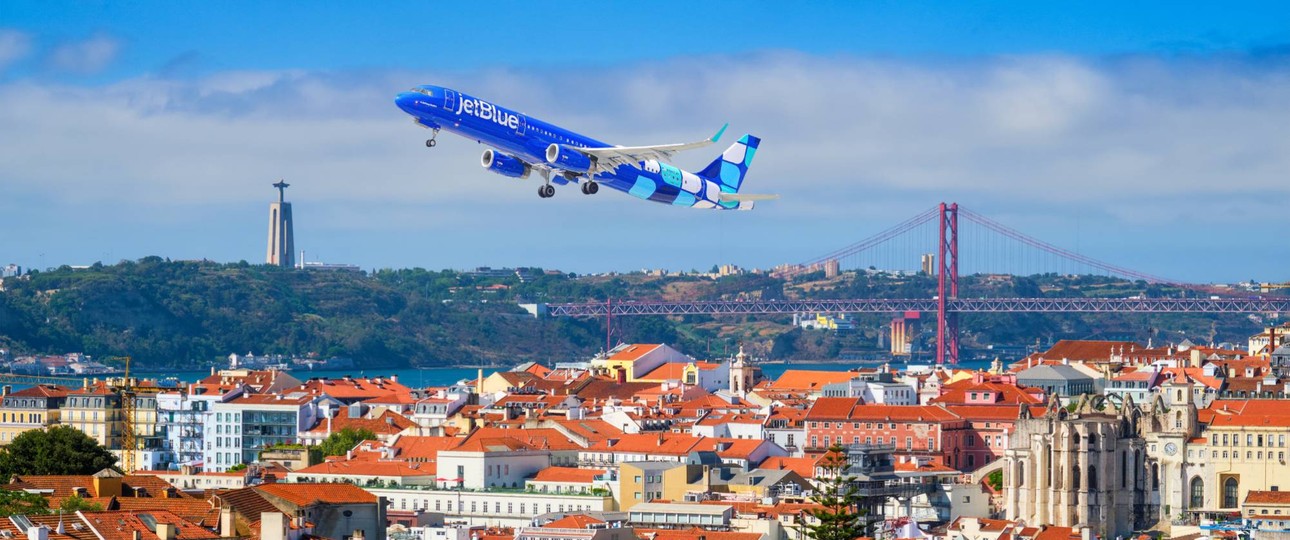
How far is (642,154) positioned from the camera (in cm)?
5847

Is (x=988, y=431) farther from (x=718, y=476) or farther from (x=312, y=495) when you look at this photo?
(x=312, y=495)

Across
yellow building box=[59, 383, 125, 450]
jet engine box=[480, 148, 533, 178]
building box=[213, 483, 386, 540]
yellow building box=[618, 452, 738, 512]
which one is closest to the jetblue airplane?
jet engine box=[480, 148, 533, 178]

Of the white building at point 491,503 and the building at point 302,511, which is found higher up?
the building at point 302,511

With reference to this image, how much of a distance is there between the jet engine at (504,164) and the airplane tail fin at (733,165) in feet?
33.9

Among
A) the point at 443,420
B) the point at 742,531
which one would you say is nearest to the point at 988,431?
the point at 443,420

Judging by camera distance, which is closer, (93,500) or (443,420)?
(93,500)

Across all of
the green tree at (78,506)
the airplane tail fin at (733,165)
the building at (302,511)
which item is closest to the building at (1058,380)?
the airplane tail fin at (733,165)

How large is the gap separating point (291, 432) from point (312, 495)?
50.4 meters

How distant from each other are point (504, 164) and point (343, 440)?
4474 cm

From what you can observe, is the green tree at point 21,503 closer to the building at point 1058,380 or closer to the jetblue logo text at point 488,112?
the jetblue logo text at point 488,112

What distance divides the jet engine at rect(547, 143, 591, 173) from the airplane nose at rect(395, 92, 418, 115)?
3701 millimetres

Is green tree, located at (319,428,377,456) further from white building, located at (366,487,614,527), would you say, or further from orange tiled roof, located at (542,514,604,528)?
orange tiled roof, located at (542,514,604,528)

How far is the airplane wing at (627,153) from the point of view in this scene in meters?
57.7

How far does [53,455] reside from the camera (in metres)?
73.9
